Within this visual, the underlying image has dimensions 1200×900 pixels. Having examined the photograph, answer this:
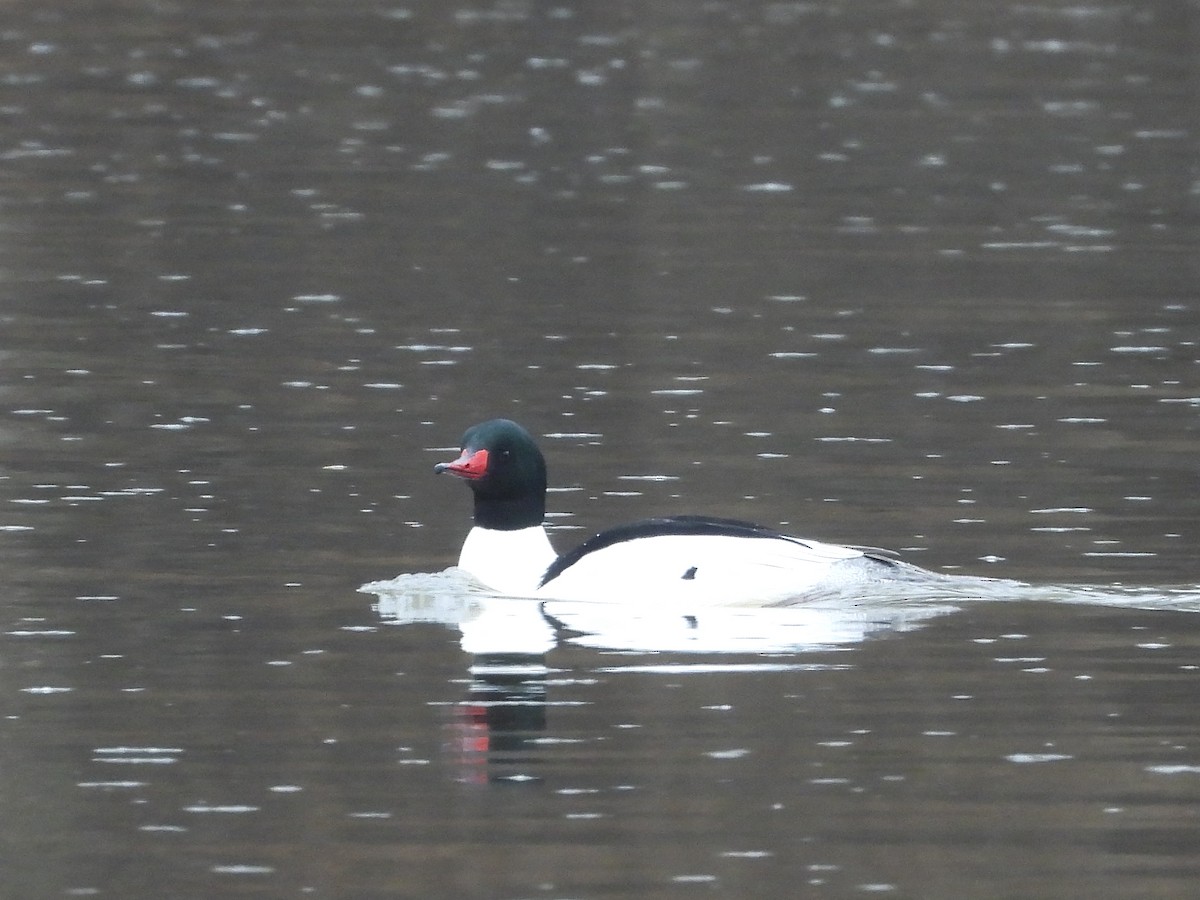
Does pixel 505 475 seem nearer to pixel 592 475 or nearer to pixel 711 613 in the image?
pixel 711 613

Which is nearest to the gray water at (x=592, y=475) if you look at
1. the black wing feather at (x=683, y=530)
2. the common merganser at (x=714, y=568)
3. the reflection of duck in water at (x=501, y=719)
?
→ the reflection of duck in water at (x=501, y=719)

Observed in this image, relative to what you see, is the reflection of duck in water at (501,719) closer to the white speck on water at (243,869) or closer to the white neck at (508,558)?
the white speck on water at (243,869)

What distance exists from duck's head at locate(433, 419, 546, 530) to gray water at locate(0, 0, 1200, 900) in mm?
576

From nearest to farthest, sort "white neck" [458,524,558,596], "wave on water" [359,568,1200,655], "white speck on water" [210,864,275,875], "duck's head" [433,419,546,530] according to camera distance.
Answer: "white speck on water" [210,864,275,875] → "wave on water" [359,568,1200,655] → "white neck" [458,524,558,596] → "duck's head" [433,419,546,530]

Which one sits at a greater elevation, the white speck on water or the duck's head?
the duck's head

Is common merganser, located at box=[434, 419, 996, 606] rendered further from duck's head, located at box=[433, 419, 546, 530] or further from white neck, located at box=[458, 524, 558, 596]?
duck's head, located at box=[433, 419, 546, 530]

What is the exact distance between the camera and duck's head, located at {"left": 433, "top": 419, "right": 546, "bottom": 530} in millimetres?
15336

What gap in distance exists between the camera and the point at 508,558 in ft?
50.1

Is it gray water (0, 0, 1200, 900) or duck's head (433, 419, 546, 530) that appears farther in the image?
duck's head (433, 419, 546, 530)

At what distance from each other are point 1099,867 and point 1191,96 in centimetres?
3181

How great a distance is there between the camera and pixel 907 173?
33.4 metres

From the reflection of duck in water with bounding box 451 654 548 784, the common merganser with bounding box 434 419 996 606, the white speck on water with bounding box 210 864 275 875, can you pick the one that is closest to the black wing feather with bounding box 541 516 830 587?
the common merganser with bounding box 434 419 996 606

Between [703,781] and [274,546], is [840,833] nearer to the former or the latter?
[703,781]

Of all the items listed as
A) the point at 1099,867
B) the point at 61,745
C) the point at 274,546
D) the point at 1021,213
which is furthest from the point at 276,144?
the point at 1099,867
